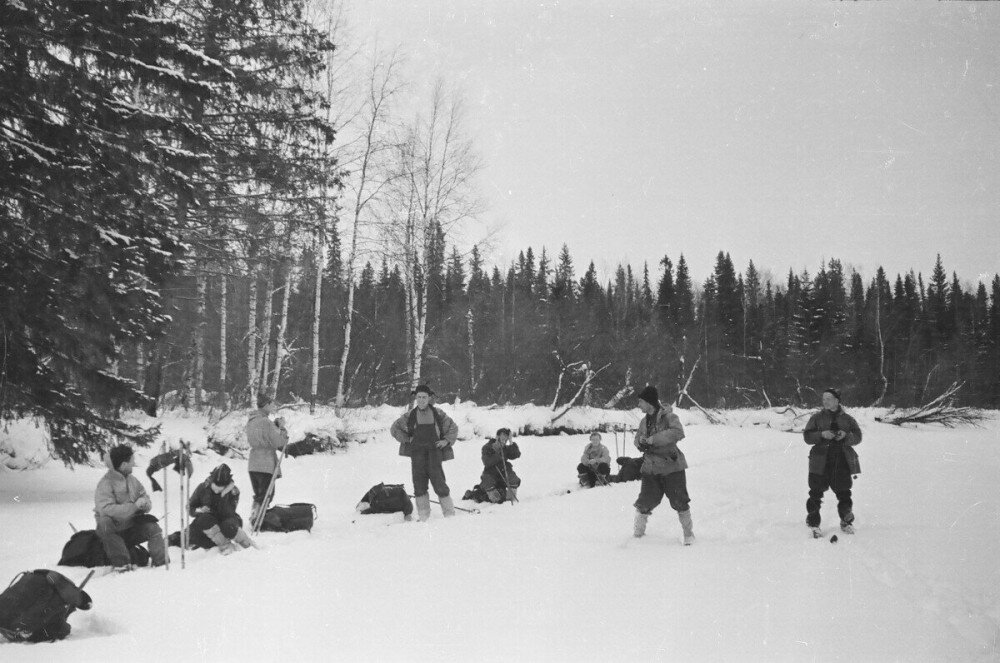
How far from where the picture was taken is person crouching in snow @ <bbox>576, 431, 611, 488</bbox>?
12.3 meters

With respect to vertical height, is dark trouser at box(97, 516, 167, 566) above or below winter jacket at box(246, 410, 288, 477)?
below

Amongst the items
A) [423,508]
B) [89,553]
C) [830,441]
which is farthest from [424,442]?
[830,441]

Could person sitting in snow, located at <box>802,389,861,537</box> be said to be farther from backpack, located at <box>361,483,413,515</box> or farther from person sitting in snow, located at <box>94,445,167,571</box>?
person sitting in snow, located at <box>94,445,167,571</box>

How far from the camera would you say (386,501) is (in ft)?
29.1

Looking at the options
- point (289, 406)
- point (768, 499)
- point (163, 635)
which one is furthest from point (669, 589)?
point (289, 406)

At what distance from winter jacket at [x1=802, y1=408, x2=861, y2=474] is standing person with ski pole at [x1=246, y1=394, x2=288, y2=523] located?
6208mm

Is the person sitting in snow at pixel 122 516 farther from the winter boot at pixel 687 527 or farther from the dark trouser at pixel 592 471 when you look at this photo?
the dark trouser at pixel 592 471

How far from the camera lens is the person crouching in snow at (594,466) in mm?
12336

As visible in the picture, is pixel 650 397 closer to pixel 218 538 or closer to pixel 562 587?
pixel 562 587

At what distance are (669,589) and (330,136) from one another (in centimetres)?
1000

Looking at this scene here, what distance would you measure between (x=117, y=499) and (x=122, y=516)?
0.56 ft

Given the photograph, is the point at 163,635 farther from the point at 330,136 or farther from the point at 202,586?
the point at 330,136

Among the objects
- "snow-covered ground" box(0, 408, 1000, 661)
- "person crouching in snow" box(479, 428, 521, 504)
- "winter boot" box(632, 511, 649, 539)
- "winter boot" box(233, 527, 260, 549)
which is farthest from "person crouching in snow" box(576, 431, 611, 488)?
"winter boot" box(233, 527, 260, 549)

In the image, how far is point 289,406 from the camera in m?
17.7
